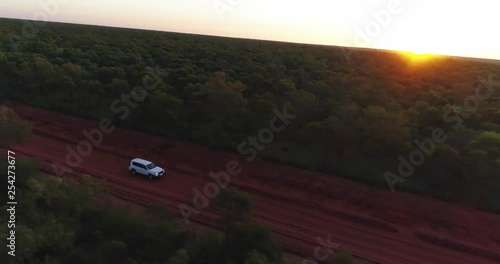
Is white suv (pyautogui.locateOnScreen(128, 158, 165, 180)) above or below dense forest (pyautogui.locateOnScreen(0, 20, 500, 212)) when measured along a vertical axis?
below

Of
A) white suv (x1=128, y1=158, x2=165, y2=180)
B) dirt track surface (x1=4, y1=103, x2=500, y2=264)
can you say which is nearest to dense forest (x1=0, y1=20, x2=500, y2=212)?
dirt track surface (x1=4, y1=103, x2=500, y2=264)

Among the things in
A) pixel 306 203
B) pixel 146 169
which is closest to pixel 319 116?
pixel 306 203

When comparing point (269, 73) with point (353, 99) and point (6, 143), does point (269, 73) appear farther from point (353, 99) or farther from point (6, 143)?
point (6, 143)

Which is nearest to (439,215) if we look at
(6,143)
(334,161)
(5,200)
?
(334,161)

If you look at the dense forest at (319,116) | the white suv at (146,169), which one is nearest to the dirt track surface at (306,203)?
the white suv at (146,169)

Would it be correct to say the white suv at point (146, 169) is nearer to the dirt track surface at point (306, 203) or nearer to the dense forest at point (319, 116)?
the dirt track surface at point (306, 203)

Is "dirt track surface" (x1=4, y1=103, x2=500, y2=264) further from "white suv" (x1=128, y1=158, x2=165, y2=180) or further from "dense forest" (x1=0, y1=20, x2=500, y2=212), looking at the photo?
"dense forest" (x1=0, y1=20, x2=500, y2=212)
